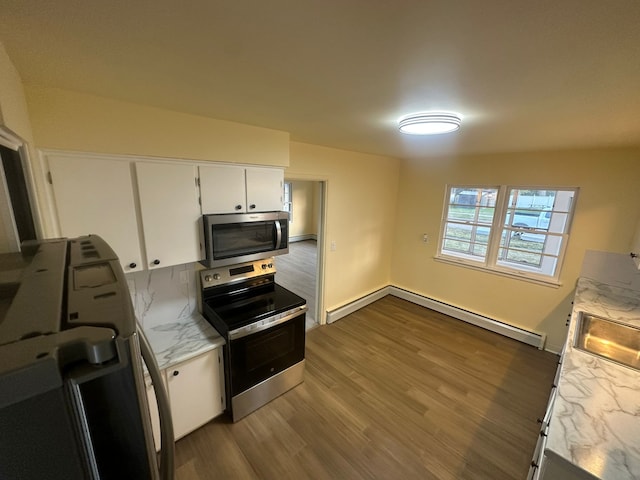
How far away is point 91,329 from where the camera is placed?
36 cm

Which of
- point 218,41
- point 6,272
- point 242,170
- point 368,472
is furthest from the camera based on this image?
point 242,170

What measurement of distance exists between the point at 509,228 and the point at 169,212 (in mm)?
3909

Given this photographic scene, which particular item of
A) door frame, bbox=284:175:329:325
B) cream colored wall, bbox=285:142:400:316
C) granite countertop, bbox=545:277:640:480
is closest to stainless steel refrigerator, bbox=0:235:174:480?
granite countertop, bbox=545:277:640:480

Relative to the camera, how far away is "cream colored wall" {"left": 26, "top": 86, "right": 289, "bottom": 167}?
143cm

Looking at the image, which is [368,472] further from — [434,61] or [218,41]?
[218,41]

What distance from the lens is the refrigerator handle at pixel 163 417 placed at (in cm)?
55

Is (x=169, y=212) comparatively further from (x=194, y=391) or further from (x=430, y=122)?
(x=430, y=122)

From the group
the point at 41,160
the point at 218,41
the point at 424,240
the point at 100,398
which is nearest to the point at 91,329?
the point at 100,398

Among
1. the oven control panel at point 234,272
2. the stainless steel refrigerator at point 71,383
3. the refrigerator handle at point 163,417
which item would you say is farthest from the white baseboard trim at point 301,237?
the stainless steel refrigerator at point 71,383

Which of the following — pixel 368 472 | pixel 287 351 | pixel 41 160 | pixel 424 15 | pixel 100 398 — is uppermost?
pixel 424 15

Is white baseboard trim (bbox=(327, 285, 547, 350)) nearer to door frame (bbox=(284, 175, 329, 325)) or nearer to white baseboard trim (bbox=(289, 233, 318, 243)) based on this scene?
door frame (bbox=(284, 175, 329, 325))

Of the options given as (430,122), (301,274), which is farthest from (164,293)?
(301,274)

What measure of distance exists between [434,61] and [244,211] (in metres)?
1.73

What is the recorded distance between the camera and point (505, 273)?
3432mm
